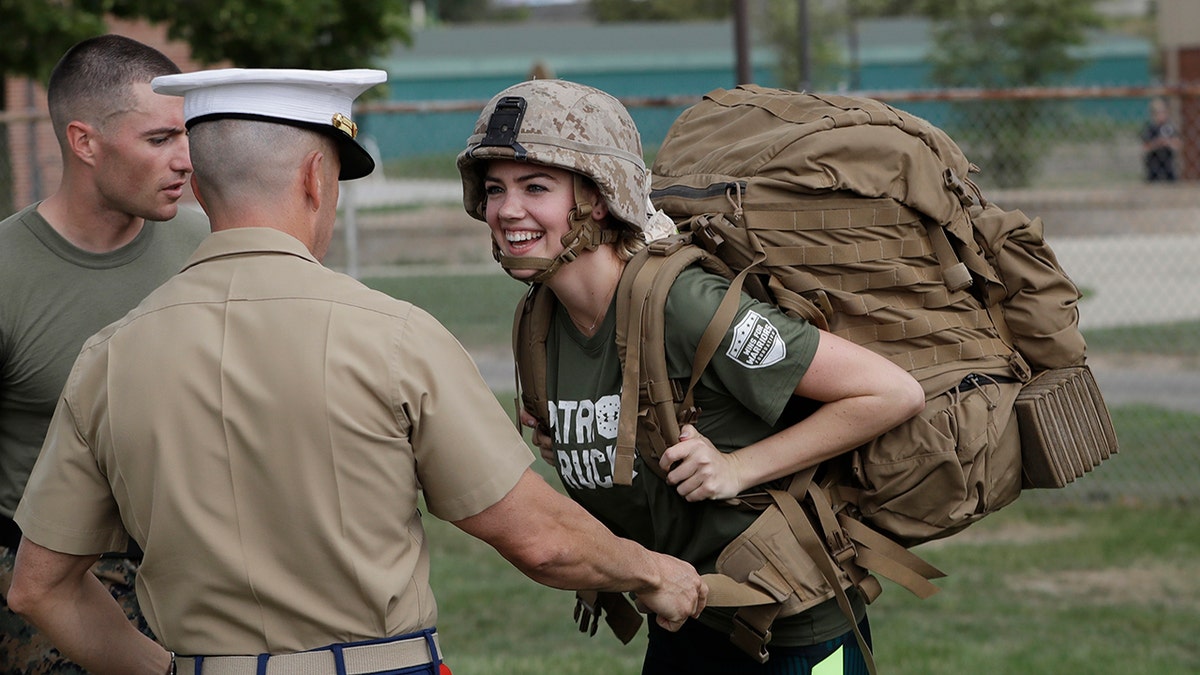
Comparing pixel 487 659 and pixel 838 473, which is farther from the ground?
pixel 838 473

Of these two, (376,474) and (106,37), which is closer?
(376,474)

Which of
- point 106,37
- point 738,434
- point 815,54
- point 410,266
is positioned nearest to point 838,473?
point 738,434

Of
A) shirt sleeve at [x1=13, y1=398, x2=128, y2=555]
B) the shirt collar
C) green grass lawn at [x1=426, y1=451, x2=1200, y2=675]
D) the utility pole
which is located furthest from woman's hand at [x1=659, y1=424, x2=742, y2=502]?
the utility pole

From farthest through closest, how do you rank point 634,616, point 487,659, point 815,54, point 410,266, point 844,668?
point 815,54, point 410,266, point 487,659, point 634,616, point 844,668

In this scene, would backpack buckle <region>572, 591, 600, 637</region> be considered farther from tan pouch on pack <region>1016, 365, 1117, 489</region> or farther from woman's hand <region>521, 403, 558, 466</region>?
tan pouch on pack <region>1016, 365, 1117, 489</region>

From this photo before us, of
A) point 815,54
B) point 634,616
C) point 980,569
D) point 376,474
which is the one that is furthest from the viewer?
point 815,54

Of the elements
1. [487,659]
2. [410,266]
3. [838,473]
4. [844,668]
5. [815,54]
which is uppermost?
[838,473]

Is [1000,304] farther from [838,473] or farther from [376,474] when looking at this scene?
[376,474]

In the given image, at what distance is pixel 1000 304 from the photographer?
3.15m

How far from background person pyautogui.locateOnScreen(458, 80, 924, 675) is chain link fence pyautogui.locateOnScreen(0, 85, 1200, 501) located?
3.88m

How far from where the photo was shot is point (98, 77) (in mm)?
3320

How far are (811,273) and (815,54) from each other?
1200 inches

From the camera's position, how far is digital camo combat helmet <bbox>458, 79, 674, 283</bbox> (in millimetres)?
2824

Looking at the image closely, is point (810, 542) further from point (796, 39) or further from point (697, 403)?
point (796, 39)
